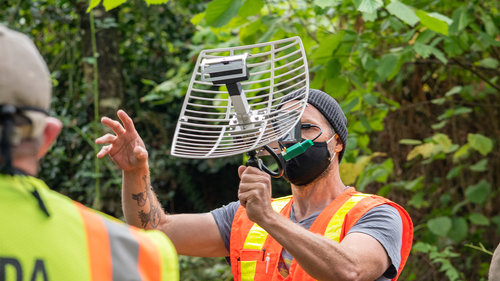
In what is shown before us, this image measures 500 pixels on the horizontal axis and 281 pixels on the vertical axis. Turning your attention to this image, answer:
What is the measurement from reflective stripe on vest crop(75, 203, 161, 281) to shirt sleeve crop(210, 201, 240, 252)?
4.36 feet

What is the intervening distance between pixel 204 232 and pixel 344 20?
2450 millimetres

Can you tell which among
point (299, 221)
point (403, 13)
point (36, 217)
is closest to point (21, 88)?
point (36, 217)

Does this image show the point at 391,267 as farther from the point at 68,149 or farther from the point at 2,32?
the point at 68,149

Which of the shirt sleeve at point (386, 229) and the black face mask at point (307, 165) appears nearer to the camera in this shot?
the shirt sleeve at point (386, 229)

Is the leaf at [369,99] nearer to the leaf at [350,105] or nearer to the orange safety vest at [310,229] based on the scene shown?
the leaf at [350,105]

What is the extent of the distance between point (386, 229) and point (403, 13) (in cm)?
111

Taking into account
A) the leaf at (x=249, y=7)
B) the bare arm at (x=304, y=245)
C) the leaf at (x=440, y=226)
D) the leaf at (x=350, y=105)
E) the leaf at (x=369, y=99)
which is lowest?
the leaf at (x=440, y=226)

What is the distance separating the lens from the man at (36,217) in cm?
81

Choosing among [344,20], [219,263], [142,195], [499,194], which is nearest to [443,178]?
[499,194]

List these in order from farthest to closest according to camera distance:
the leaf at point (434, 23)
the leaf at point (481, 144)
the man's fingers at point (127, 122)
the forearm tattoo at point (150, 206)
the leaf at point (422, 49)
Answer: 1. the leaf at point (481, 144)
2. the leaf at point (422, 49)
3. the leaf at point (434, 23)
4. the forearm tattoo at point (150, 206)
5. the man's fingers at point (127, 122)

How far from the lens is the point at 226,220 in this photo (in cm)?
230

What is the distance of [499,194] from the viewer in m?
4.53

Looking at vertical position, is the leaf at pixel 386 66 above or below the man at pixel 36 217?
below

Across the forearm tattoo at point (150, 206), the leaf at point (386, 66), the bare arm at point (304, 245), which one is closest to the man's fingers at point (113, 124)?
the forearm tattoo at point (150, 206)
